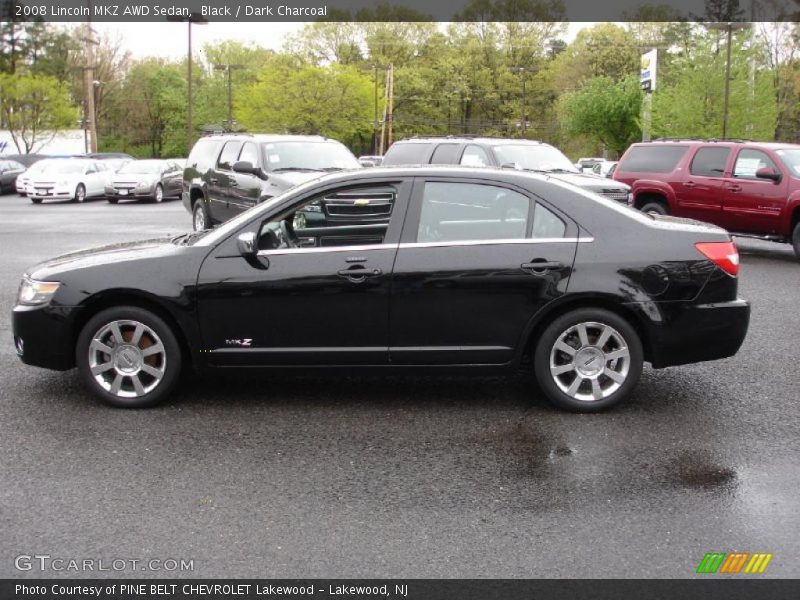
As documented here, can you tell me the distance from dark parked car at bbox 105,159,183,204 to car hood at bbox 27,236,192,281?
24446 millimetres

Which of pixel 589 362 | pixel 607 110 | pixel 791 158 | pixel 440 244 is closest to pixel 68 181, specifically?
pixel 791 158

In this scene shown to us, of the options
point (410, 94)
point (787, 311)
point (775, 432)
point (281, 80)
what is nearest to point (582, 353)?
point (775, 432)

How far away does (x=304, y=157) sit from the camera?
49.8 ft

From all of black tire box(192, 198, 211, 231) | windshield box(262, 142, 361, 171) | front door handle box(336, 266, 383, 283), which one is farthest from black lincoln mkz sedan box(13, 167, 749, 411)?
black tire box(192, 198, 211, 231)

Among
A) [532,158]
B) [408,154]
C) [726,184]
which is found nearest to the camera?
[726,184]

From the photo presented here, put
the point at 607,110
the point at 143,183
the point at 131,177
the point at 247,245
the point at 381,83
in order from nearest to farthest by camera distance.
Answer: the point at 247,245
the point at 143,183
the point at 131,177
the point at 607,110
the point at 381,83

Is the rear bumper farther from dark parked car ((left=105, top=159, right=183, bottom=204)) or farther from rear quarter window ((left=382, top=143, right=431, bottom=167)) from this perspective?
dark parked car ((left=105, top=159, right=183, bottom=204))

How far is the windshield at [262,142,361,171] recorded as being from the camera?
14.9 metres

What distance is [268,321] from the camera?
587cm

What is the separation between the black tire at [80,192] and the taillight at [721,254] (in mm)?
28239

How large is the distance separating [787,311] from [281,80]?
63.6 metres

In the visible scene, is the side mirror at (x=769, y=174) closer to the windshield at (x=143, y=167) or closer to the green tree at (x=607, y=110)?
the windshield at (x=143, y=167)

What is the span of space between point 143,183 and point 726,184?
67.6 ft

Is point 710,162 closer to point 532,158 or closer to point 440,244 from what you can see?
point 532,158
